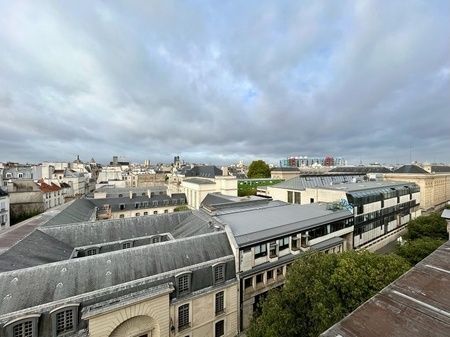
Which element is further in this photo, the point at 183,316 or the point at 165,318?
the point at 183,316

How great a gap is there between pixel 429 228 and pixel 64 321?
4687 cm

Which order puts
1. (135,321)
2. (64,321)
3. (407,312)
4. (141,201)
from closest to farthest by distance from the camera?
(407,312)
(64,321)
(135,321)
(141,201)

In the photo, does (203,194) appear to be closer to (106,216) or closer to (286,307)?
(106,216)

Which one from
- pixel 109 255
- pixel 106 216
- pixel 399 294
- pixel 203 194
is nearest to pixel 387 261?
pixel 399 294

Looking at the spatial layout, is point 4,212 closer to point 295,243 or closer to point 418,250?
point 295,243

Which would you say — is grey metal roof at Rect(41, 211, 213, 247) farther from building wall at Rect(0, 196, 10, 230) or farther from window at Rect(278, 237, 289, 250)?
building wall at Rect(0, 196, 10, 230)

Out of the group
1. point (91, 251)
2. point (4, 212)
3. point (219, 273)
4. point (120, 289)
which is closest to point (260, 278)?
point (219, 273)

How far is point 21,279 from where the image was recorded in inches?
624

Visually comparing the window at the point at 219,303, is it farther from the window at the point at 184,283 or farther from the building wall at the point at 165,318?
the window at the point at 184,283

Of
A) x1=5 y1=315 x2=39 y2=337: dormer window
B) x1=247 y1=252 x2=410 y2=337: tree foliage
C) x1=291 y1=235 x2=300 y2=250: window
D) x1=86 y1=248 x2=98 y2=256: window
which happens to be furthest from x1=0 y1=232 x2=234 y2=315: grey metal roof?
x1=86 y1=248 x2=98 y2=256: window

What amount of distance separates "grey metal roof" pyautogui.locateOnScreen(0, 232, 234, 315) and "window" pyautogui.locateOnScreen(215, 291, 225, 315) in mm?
2271

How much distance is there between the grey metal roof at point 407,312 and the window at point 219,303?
15.2 m

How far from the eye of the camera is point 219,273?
21297mm

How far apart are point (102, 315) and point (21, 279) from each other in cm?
622
